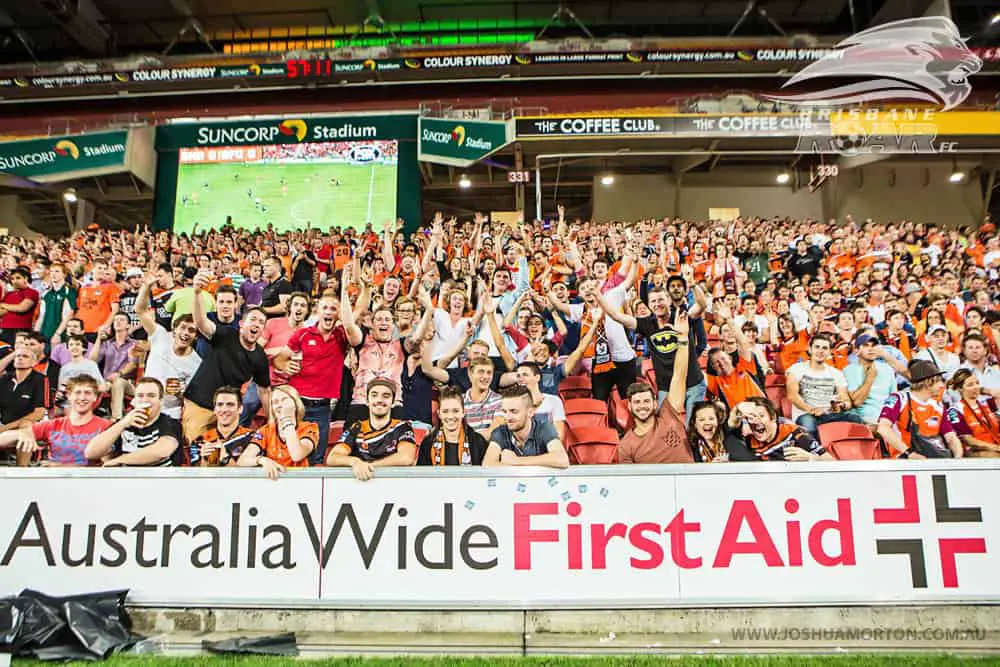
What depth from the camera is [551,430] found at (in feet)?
14.7

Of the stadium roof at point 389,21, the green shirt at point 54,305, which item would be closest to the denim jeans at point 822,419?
the green shirt at point 54,305

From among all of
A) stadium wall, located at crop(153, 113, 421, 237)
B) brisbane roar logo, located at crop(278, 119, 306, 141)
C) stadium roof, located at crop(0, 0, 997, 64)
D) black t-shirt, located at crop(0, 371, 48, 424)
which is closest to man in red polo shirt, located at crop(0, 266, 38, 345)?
black t-shirt, located at crop(0, 371, 48, 424)

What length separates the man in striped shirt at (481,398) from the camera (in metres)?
5.26

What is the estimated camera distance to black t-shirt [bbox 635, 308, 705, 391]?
595 cm

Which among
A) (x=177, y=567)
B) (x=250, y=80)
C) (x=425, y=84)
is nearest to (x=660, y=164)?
(x=425, y=84)

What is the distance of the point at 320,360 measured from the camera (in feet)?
19.0

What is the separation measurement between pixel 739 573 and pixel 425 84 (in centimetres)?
1991

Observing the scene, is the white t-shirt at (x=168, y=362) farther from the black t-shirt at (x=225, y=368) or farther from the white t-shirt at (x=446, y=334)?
the white t-shirt at (x=446, y=334)

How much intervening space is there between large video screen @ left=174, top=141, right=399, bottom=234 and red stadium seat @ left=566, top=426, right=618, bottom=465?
14155 mm

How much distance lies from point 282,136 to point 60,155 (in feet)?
20.9

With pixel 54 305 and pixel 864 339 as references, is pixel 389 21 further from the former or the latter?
pixel 864 339

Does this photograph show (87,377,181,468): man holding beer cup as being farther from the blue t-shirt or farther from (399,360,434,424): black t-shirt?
the blue t-shirt

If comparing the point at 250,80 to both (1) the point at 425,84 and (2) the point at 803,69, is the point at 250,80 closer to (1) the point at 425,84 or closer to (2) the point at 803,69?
(1) the point at 425,84

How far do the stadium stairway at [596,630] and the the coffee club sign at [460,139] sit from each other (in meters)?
14.7
